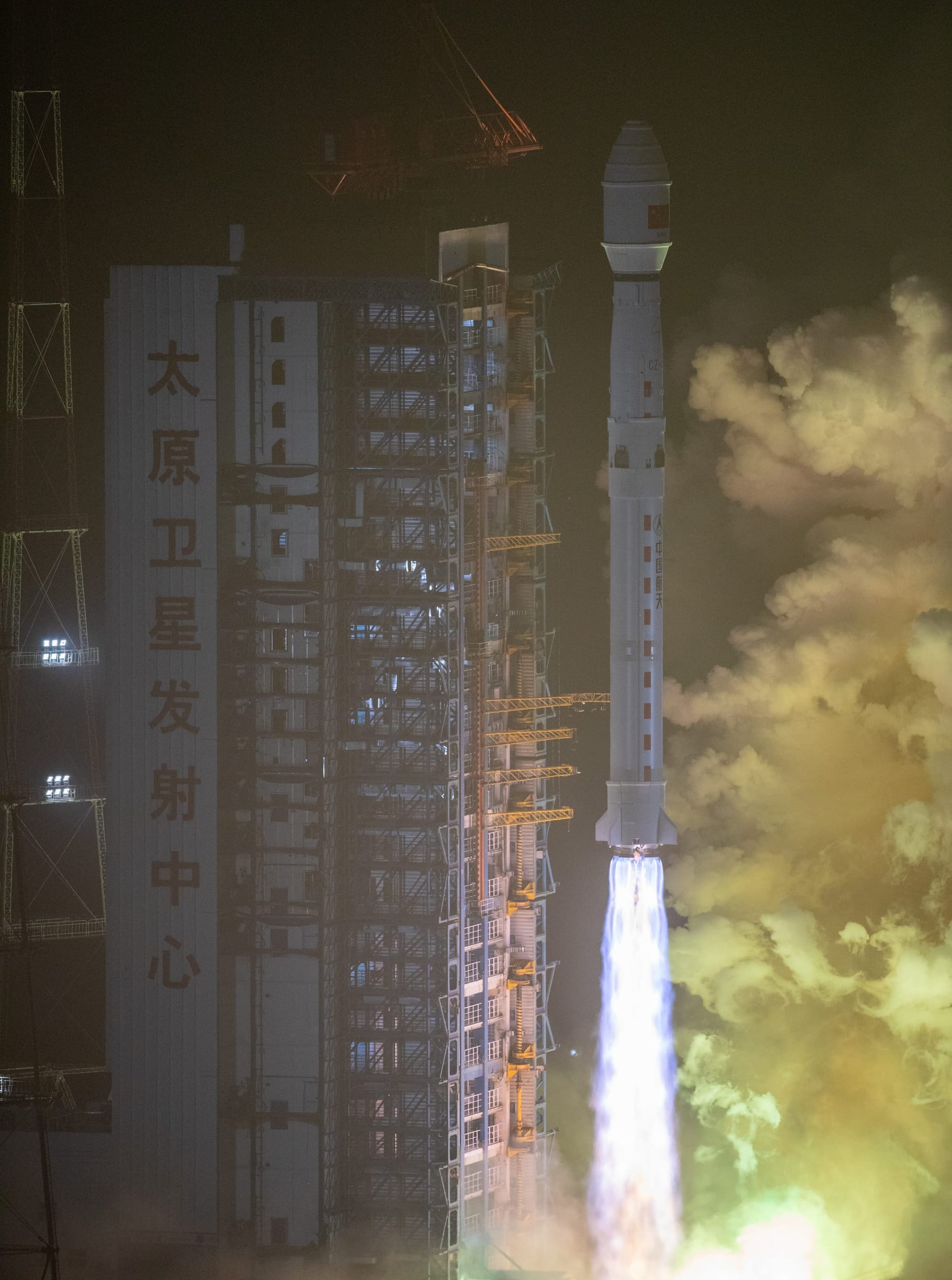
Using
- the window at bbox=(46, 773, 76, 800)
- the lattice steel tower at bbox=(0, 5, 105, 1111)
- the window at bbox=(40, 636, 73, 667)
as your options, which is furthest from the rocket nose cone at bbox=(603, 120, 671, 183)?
the window at bbox=(46, 773, 76, 800)

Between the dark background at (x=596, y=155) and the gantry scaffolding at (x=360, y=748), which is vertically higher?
the dark background at (x=596, y=155)

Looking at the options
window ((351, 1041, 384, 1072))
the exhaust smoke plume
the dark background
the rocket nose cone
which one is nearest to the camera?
the rocket nose cone

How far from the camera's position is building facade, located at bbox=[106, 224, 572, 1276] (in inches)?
1101

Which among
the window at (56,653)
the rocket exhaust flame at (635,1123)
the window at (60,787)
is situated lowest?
the rocket exhaust flame at (635,1123)

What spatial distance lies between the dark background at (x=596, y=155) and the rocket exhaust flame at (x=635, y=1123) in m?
1.65

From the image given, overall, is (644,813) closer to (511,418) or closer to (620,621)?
(620,621)

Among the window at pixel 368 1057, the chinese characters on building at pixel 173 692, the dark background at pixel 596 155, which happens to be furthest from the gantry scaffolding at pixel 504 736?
the chinese characters on building at pixel 173 692

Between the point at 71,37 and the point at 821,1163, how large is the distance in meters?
20.8

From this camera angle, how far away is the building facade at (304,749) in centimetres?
2797

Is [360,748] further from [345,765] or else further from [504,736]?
[504,736]

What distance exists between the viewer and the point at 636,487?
90.8 feet

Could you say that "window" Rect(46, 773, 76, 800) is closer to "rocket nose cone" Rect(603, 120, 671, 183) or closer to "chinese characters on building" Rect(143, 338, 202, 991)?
"chinese characters on building" Rect(143, 338, 202, 991)

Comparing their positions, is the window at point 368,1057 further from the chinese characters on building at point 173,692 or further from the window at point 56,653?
the window at point 56,653

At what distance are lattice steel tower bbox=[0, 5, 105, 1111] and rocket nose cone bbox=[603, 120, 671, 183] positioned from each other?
850 centimetres
